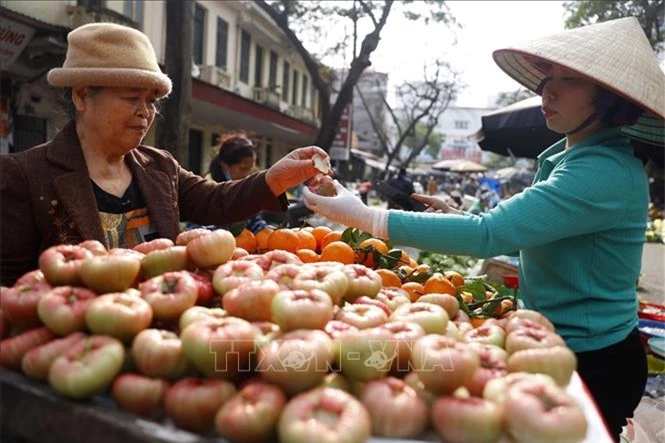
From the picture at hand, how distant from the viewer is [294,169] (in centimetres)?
238

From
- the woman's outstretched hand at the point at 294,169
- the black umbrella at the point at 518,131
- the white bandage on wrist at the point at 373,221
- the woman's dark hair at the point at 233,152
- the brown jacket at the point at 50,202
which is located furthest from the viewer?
the black umbrella at the point at 518,131

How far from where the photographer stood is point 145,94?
2094 millimetres

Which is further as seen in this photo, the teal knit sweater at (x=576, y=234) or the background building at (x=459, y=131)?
the background building at (x=459, y=131)

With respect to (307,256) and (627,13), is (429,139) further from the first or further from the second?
(307,256)

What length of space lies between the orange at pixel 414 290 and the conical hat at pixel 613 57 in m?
0.90

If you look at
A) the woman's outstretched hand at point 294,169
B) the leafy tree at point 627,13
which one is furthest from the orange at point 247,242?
the leafy tree at point 627,13

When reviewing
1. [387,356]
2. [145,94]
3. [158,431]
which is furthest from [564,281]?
[145,94]

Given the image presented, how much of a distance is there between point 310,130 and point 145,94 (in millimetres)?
19793

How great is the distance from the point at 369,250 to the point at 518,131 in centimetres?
401

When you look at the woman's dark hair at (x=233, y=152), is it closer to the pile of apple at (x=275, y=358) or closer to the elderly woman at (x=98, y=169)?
the elderly woman at (x=98, y=169)

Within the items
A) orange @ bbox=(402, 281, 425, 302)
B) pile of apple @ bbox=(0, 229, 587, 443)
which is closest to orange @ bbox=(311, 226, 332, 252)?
orange @ bbox=(402, 281, 425, 302)

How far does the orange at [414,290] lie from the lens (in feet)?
6.35

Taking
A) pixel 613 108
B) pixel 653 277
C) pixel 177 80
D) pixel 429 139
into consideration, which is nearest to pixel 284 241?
pixel 613 108

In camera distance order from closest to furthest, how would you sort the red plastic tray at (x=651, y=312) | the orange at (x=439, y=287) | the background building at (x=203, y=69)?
the orange at (x=439, y=287), the red plastic tray at (x=651, y=312), the background building at (x=203, y=69)
